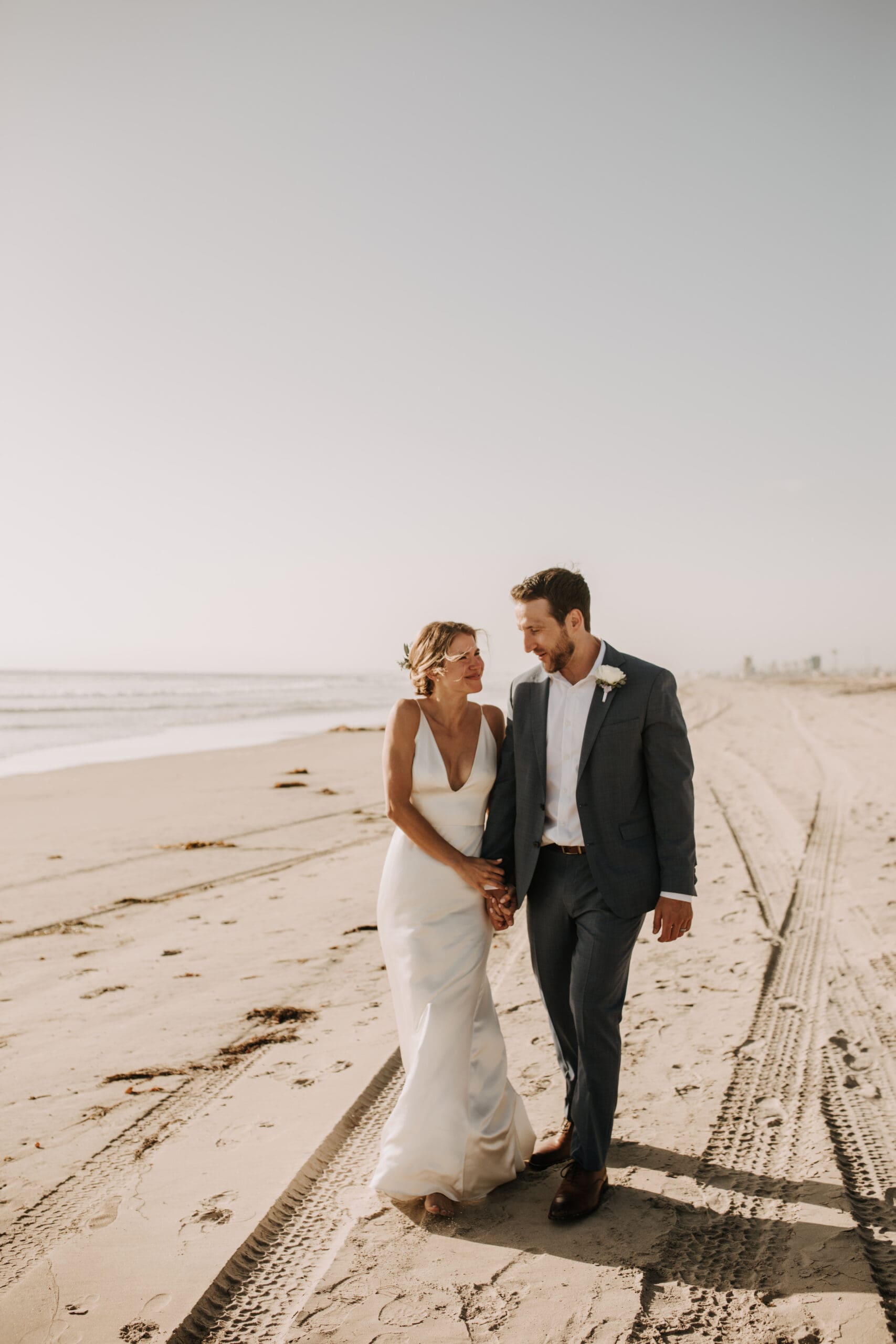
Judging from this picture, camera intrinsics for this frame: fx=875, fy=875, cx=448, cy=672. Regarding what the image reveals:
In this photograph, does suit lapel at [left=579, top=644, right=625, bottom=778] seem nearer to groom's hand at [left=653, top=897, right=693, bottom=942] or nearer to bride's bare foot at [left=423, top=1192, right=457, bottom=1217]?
groom's hand at [left=653, top=897, right=693, bottom=942]

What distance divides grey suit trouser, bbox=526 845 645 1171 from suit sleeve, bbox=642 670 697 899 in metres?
0.23

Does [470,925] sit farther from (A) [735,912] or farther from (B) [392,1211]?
(A) [735,912]

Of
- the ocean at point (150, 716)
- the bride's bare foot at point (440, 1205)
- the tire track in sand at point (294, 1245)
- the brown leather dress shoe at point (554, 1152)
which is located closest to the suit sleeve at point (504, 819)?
the brown leather dress shoe at point (554, 1152)

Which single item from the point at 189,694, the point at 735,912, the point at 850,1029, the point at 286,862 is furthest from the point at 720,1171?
the point at 189,694

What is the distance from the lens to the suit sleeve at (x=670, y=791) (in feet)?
10.6

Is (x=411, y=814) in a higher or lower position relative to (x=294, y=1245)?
higher

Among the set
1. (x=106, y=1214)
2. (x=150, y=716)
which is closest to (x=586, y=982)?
(x=106, y=1214)

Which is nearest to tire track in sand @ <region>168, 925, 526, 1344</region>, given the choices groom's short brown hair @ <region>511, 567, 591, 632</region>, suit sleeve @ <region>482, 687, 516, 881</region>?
suit sleeve @ <region>482, 687, 516, 881</region>

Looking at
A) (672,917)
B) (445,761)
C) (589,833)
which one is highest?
(445,761)

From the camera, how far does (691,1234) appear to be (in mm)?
2912

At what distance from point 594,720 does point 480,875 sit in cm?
74

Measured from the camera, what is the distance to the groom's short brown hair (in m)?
3.30

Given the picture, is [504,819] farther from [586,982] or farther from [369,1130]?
[369,1130]

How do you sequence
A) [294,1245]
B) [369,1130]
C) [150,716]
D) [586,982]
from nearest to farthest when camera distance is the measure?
[294,1245] → [586,982] → [369,1130] → [150,716]
